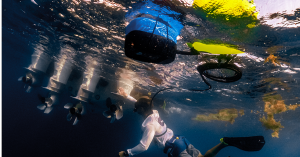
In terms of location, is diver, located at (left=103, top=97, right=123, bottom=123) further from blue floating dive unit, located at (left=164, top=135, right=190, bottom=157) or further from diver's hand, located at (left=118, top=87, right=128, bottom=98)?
blue floating dive unit, located at (left=164, top=135, right=190, bottom=157)

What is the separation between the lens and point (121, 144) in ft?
80.7

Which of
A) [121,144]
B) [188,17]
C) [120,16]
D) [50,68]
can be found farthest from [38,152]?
[188,17]

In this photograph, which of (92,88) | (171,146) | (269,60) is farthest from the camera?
(92,88)

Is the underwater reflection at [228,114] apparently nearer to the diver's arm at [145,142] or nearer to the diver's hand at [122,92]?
the diver's hand at [122,92]

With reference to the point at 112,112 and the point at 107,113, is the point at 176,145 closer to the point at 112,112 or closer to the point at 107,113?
the point at 112,112

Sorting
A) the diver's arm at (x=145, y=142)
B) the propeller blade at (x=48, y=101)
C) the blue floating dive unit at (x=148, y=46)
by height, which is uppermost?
the blue floating dive unit at (x=148, y=46)

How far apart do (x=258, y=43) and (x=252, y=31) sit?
879 millimetres

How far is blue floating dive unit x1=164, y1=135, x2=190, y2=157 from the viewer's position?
24.1 ft

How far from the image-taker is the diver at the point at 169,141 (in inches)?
219

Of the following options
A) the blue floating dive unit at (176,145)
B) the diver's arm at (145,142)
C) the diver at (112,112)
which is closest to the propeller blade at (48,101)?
the diver at (112,112)

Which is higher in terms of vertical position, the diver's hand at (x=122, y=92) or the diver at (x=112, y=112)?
the diver's hand at (x=122, y=92)

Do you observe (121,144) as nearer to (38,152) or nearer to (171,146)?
(38,152)

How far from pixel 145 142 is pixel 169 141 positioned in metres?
2.31

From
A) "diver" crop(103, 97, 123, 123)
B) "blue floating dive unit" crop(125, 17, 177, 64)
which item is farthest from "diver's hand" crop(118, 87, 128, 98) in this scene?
"blue floating dive unit" crop(125, 17, 177, 64)
